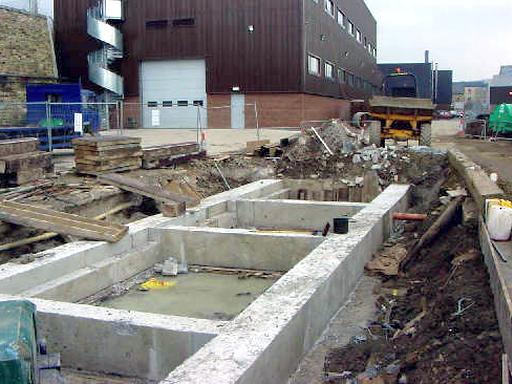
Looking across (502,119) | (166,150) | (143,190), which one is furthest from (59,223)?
(502,119)

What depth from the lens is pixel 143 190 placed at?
12.0 m

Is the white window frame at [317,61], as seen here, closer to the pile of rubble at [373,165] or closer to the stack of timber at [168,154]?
the pile of rubble at [373,165]

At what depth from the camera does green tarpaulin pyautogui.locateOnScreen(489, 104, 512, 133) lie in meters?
27.0

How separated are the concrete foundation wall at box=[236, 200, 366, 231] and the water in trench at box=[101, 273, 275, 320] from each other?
9.97 ft

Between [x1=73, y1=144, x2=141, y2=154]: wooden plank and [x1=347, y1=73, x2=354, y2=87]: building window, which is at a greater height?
[x1=347, y1=73, x2=354, y2=87]: building window

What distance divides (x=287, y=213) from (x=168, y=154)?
452cm

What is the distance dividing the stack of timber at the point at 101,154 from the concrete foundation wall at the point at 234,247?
3.81 metres

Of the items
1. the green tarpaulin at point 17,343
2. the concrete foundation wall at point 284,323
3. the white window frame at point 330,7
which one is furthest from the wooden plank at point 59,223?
the white window frame at point 330,7

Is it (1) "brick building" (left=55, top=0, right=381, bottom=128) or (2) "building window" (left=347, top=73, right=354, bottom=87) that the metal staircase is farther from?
(2) "building window" (left=347, top=73, right=354, bottom=87)

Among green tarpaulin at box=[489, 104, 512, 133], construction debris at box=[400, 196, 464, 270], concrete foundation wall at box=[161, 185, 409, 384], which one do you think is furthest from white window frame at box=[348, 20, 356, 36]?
concrete foundation wall at box=[161, 185, 409, 384]

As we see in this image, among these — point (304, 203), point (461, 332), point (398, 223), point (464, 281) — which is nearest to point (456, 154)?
point (398, 223)

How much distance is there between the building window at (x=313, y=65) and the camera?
3609 centimetres

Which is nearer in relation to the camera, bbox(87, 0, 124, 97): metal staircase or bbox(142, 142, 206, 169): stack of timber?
bbox(142, 142, 206, 169): stack of timber

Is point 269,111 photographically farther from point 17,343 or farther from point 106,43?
point 17,343
